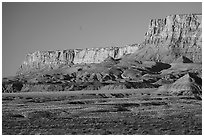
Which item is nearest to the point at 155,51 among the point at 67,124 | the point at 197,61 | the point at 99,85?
the point at 197,61

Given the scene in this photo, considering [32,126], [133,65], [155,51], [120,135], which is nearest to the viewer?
[120,135]

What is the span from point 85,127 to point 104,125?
1640 mm

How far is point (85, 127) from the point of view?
31.7 m

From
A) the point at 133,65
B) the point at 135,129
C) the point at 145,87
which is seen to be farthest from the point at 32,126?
the point at 133,65

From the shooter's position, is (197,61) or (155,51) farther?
(155,51)

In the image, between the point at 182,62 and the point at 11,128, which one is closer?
the point at 11,128

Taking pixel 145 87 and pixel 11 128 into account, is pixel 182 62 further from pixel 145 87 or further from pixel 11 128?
pixel 11 128

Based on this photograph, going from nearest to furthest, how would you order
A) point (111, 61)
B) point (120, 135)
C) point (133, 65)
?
point (120, 135) < point (133, 65) < point (111, 61)

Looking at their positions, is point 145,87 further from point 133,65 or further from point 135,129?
point 135,129

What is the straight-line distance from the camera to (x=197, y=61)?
600 feet

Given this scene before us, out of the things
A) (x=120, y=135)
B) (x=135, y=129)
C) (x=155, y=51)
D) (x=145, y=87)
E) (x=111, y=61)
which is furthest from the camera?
(x=155, y=51)

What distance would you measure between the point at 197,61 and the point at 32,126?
514ft

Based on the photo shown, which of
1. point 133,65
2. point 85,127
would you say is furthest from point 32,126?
point 133,65

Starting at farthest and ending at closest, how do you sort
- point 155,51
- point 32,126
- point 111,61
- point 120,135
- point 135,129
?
point 155,51
point 111,61
point 32,126
point 135,129
point 120,135
